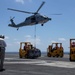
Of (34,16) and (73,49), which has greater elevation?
(34,16)

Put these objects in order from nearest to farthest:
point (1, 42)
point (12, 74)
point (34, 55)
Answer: point (12, 74)
point (1, 42)
point (34, 55)

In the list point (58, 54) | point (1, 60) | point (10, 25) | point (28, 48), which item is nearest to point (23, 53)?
point (28, 48)

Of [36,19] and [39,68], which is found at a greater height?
[36,19]

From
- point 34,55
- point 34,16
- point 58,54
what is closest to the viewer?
point 34,55

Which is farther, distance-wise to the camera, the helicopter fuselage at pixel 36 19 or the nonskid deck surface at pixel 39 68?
the helicopter fuselage at pixel 36 19

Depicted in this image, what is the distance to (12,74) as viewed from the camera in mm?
19250

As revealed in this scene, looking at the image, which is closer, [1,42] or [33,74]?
[33,74]

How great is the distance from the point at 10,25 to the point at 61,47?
21.9 m

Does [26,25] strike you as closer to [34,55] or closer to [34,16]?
[34,16]

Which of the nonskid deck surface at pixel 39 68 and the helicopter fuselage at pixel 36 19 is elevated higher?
the helicopter fuselage at pixel 36 19

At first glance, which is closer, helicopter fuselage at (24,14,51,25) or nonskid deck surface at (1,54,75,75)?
nonskid deck surface at (1,54,75,75)

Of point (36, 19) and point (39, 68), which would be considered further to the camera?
point (36, 19)

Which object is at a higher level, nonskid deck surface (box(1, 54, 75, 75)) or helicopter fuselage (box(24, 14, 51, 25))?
helicopter fuselage (box(24, 14, 51, 25))

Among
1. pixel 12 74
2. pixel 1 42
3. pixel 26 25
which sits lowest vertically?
pixel 12 74
